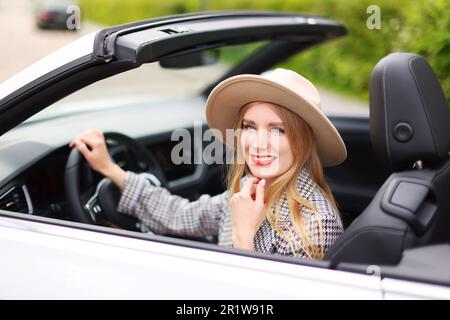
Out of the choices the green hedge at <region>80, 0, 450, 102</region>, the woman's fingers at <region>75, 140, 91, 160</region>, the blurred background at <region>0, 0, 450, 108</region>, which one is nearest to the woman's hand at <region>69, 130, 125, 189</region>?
the woman's fingers at <region>75, 140, 91, 160</region>

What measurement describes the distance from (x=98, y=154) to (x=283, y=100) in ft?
2.67

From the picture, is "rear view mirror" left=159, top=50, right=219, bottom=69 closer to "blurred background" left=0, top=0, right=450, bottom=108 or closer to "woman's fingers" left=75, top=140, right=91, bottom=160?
"woman's fingers" left=75, top=140, right=91, bottom=160

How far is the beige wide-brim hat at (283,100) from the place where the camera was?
69.7 inches

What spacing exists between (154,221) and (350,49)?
20.5ft

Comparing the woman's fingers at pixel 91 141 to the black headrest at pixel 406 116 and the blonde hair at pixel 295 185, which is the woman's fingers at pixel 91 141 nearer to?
the blonde hair at pixel 295 185

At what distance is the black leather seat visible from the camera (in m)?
1.42

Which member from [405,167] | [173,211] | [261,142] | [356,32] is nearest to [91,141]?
[173,211]

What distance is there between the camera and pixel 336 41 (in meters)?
5.95

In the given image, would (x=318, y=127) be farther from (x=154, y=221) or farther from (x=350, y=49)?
(x=350, y=49)

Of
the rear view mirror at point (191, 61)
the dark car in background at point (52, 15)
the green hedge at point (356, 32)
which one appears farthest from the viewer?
the dark car in background at point (52, 15)

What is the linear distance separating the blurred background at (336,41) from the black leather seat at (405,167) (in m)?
0.98

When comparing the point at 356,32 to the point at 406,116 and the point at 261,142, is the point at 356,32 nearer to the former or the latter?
the point at 261,142

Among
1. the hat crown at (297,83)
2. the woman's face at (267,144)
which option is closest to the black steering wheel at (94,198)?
the woman's face at (267,144)

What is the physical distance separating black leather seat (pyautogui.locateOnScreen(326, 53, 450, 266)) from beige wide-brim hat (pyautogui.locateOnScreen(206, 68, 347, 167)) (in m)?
0.19
